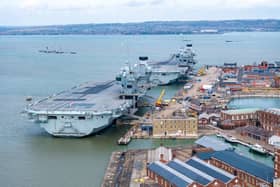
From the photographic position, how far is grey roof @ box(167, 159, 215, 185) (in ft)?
86.1

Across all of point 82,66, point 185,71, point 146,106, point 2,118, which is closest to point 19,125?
point 2,118

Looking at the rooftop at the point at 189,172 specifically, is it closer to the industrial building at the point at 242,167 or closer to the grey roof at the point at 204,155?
the grey roof at the point at 204,155

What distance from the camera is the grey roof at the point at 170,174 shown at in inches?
1029

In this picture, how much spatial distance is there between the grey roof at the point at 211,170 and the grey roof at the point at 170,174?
1.59 m

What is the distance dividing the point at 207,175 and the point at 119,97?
21.3m

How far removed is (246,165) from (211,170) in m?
2.09

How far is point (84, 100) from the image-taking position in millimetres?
45500

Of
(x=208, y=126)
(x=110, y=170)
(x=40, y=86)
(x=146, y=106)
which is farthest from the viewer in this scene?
(x=40, y=86)

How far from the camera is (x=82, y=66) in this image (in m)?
104

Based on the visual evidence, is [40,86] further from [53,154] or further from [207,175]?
[207,175]

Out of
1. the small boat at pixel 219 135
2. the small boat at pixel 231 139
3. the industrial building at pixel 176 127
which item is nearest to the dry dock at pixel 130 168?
the industrial building at pixel 176 127

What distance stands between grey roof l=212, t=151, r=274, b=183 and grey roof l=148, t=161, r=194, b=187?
355cm

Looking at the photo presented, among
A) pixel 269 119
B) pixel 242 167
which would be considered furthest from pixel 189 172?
pixel 269 119

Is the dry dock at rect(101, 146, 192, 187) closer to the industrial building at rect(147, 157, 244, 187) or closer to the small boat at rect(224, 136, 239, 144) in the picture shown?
the industrial building at rect(147, 157, 244, 187)
